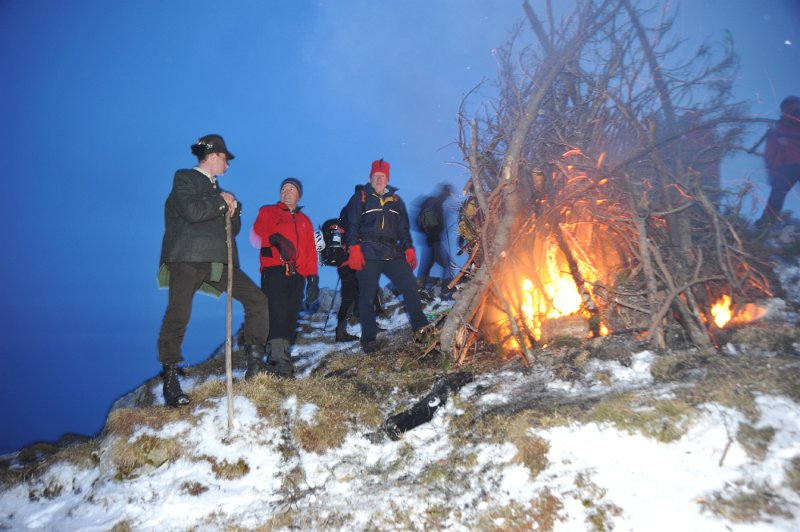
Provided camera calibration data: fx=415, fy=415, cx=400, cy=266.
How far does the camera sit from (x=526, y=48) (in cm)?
643

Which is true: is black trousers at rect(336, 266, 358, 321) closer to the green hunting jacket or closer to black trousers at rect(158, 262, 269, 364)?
black trousers at rect(158, 262, 269, 364)

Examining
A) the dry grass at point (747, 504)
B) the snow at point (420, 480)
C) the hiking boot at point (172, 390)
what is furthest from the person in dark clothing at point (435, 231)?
the dry grass at point (747, 504)

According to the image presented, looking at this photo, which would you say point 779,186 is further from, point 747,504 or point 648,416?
point 747,504

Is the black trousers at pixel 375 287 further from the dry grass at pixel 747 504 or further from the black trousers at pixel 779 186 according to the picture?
the black trousers at pixel 779 186

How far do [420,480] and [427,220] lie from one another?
836 centimetres

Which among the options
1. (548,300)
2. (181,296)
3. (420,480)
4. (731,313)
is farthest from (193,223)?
(731,313)

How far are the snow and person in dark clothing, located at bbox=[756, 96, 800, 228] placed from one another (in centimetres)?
553

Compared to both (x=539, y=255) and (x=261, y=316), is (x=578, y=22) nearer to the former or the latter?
(x=539, y=255)

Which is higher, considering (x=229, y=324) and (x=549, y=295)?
(x=229, y=324)

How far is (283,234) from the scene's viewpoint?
18.2 feet

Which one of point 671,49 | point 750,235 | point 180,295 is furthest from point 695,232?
point 180,295

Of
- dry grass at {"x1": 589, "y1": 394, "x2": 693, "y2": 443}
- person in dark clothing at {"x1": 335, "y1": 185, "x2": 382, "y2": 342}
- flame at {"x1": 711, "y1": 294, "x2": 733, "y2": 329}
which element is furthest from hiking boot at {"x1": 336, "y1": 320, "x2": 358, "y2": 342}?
flame at {"x1": 711, "y1": 294, "x2": 733, "y2": 329}

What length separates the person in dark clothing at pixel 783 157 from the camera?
691 cm

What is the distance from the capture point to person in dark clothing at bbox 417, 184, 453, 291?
11.2 m
